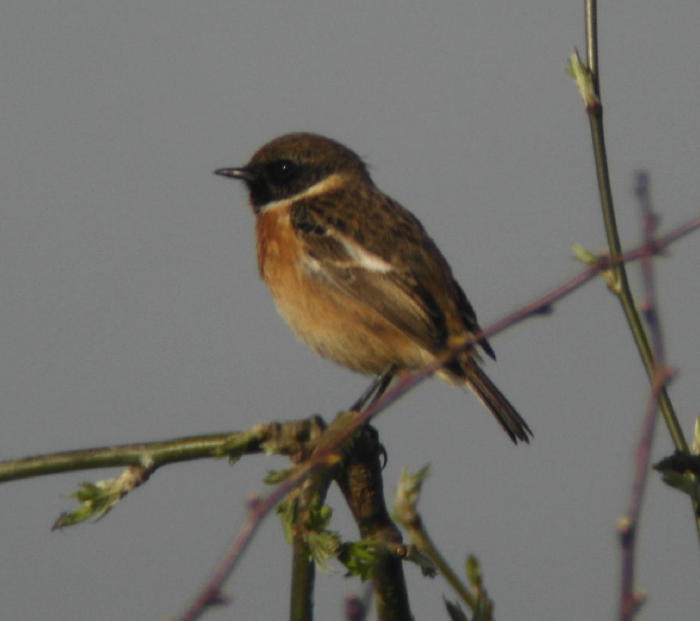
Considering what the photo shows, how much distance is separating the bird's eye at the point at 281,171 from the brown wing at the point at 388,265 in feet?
1.39

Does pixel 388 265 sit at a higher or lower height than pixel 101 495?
lower

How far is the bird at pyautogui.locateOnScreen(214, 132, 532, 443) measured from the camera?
6.57m

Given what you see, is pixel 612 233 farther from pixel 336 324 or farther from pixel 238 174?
pixel 238 174

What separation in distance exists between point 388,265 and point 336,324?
0.44 m

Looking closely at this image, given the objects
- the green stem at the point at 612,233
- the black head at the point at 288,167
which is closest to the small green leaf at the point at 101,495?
the green stem at the point at 612,233

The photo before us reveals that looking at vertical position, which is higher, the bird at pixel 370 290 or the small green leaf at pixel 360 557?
the small green leaf at pixel 360 557

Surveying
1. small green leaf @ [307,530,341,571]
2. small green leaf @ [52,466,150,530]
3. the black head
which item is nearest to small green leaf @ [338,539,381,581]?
small green leaf @ [307,530,341,571]

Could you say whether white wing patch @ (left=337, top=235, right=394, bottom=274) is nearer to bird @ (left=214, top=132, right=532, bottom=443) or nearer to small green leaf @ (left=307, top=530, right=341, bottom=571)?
bird @ (left=214, top=132, right=532, bottom=443)

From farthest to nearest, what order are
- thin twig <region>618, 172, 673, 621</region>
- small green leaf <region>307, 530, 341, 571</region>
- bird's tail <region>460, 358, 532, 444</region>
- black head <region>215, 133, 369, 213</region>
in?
black head <region>215, 133, 369, 213</region>
bird's tail <region>460, 358, 532, 444</region>
small green leaf <region>307, 530, 341, 571</region>
thin twig <region>618, 172, 673, 621</region>

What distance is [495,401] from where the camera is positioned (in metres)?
6.30

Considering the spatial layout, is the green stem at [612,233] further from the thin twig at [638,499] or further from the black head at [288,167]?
the black head at [288,167]

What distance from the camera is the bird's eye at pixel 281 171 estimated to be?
25.4ft

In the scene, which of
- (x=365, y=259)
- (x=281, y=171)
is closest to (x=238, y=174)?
(x=281, y=171)

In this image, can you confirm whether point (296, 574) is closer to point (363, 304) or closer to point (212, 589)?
point (212, 589)
